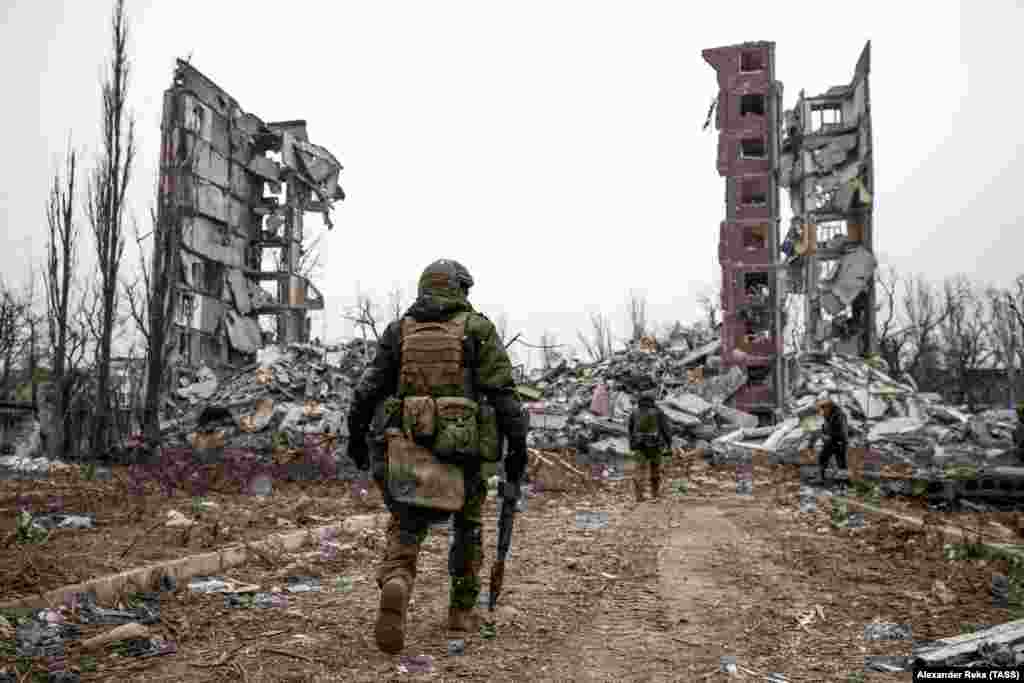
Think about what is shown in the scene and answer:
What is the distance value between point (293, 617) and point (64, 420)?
53.3ft

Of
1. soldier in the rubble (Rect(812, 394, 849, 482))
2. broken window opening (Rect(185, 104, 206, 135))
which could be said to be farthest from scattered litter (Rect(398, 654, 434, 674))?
broken window opening (Rect(185, 104, 206, 135))

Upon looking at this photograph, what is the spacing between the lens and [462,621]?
12.1 ft

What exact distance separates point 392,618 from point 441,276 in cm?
169

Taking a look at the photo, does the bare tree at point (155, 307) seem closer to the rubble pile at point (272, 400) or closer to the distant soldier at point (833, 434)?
the rubble pile at point (272, 400)

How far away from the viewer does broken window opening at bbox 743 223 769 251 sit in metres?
28.7

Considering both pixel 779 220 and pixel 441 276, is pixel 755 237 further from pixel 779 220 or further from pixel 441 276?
pixel 441 276

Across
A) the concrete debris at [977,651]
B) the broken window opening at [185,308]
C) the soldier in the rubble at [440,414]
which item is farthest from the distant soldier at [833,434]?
the broken window opening at [185,308]

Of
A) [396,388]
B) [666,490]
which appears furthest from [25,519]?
[666,490]

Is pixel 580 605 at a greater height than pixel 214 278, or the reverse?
pixel 214 278

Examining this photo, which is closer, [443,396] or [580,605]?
[443,396]

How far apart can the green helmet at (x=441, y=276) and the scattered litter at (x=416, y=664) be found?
1.75m

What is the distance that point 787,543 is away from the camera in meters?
6.99

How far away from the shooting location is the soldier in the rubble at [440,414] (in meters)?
3.53

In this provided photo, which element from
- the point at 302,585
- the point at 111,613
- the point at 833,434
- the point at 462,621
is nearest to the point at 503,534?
the point at 462,621
